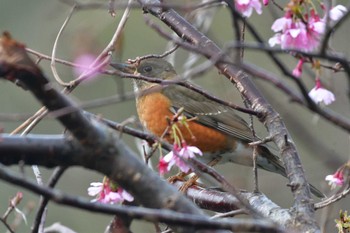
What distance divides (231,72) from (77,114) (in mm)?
1837

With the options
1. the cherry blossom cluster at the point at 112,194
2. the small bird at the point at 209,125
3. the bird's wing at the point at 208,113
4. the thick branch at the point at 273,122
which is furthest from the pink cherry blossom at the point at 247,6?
the bird's wing at the point at 208,113

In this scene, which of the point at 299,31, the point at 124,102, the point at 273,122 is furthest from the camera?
the point at 124,102

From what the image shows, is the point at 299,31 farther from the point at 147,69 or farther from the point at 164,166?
the point at 147,69

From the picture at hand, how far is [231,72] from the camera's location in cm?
339

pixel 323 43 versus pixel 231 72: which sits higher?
pixel 323 43

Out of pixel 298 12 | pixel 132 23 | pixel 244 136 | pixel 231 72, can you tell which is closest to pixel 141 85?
pixel 244 136

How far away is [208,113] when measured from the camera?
508 centimetres

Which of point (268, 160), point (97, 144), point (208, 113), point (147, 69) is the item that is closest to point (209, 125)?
point (208, 113)

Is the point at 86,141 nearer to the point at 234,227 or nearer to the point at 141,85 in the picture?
the point at 234,227

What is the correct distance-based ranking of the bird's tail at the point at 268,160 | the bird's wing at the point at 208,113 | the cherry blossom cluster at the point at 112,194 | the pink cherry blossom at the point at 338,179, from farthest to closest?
1. the bird's wing at the point at 208,113
2. the bird's tail at the point at 268,160
3. the pink cherry blossom at the point at 338,179
4. the cherry blossom cluster at the point at 112,194

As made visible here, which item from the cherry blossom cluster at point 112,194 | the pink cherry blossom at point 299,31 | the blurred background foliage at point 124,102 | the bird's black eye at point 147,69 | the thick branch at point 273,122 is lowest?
the blurred background foliage at point 124,102

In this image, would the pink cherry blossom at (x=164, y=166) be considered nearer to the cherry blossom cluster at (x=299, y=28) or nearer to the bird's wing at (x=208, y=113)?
the cherry blossom cluster at (x=299, y=28)

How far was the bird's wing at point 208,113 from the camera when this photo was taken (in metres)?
5.00

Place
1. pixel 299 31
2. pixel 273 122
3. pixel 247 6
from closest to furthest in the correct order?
pixel 299 31 → pixel 247 6 → pixel 273 122
